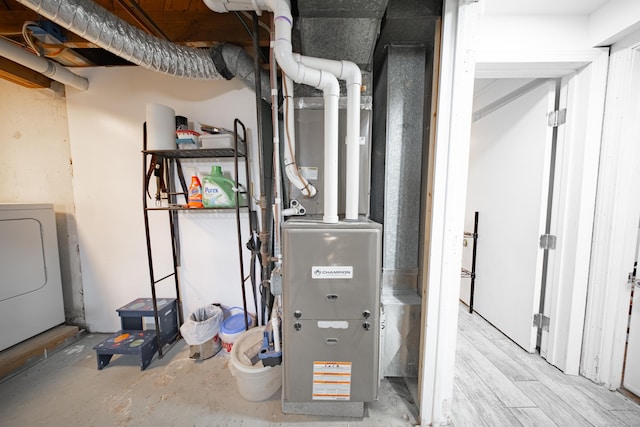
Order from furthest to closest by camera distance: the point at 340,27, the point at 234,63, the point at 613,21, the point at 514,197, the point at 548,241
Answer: the point at 514,197
the point at 548,241
the point at 234,63
the point at 613,21
the point at 340,27

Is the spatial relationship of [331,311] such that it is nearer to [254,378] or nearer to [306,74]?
[254,378]

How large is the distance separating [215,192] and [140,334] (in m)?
1.32

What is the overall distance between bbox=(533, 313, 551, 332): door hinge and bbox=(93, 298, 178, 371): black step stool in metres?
3.01

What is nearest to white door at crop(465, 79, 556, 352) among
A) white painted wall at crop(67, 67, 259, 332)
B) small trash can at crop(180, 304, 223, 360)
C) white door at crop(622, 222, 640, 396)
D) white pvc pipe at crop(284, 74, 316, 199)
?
white door at crop(622, 222, 640, 396)

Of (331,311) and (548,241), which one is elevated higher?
(548,241)

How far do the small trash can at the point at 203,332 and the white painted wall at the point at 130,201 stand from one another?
17 cm

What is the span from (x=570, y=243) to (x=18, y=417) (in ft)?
12.0

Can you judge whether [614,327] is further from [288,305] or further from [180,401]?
[180,401]

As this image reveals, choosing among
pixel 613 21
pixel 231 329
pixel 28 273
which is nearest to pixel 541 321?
pixel 613 21

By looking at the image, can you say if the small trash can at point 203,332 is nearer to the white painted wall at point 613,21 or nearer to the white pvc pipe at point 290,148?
the white pvc pipe at point 290,148

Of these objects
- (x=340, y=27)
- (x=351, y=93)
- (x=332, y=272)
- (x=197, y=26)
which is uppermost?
(x=197, y=26)

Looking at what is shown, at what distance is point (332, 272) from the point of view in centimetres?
107

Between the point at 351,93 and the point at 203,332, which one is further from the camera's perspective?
the point at 203,332

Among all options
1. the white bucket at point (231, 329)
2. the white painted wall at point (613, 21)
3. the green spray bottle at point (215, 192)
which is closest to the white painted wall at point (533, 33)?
the white painted wall at point (613, 21)
